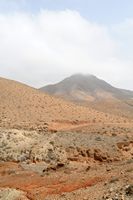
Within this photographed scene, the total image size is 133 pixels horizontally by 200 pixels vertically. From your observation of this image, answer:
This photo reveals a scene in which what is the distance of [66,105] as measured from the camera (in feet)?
193

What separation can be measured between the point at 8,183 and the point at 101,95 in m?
123

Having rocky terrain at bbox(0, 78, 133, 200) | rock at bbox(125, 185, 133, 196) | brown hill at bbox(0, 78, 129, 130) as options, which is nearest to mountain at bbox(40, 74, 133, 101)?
brown hill at bbox(0, 78, 129, 130)

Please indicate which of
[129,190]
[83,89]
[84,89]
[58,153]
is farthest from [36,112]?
[84,89]

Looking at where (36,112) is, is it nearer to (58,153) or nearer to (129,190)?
(58,153)

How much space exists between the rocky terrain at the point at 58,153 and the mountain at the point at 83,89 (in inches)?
3190

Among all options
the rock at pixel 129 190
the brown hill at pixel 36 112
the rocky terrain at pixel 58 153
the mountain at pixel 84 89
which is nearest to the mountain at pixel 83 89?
the mountain at pixel 84 89

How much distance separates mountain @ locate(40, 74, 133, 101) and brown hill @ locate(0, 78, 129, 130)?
249 ft

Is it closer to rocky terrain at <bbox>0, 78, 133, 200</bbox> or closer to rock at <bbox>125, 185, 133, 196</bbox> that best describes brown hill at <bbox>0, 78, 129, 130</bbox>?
rocky terrain at <bbox>0, 78, 133, 200</bbox>

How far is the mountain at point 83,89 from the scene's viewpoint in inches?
5566

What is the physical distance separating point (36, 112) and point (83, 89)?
98.8 meters

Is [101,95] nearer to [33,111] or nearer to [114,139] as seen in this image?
[33,111]

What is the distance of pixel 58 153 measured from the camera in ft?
98.0

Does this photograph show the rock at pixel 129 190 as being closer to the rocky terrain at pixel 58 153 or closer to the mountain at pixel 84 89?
the rocky terrain at pixel 58 153

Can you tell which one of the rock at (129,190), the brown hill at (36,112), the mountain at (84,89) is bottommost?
the rock at (129,190)
